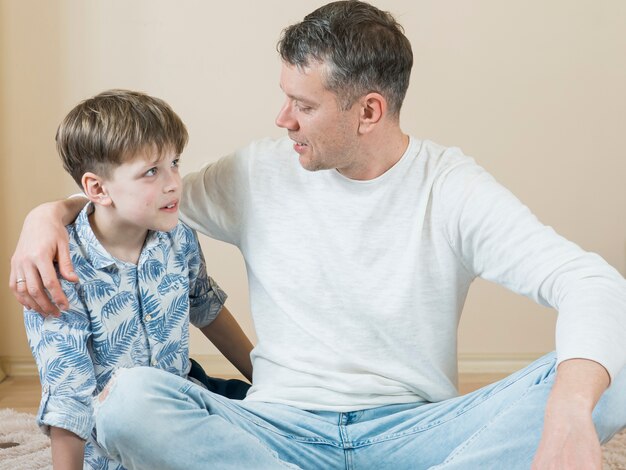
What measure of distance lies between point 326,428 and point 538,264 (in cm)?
47

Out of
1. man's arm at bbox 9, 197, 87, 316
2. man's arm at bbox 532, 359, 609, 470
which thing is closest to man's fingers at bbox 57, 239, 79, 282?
man's arm at bbox 9, 197, 87, 316

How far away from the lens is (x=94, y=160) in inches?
69.0

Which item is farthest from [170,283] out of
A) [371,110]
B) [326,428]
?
[371,110]

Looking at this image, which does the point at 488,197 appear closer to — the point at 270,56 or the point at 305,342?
the point at 305,342

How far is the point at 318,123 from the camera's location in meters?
1.84

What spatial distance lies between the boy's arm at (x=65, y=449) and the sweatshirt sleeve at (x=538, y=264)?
760 mm

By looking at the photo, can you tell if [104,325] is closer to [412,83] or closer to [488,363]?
[412,83]

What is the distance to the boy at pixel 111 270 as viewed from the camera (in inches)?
66.1

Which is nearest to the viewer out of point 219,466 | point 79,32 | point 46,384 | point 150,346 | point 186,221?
point 219,466

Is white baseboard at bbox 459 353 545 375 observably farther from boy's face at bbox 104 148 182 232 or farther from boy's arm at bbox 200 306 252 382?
boy's face at bbox 104 148 182 232

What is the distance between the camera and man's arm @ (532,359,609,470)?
130 centimetres

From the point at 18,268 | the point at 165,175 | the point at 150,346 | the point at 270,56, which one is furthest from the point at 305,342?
the point at 270,56

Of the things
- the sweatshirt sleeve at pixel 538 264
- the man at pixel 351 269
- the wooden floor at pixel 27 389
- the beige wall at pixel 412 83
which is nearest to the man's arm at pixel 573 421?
the sweatshirt sleeve at pixel 538 264

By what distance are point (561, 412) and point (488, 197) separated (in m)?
0.50
